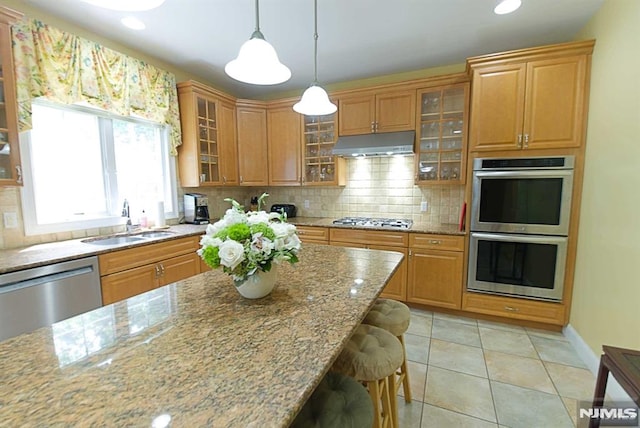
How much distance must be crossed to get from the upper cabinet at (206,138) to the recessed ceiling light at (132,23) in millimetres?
740

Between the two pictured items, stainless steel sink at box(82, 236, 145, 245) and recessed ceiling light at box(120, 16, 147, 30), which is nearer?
recessed ceiling light at box(120, 16, 147, 30)

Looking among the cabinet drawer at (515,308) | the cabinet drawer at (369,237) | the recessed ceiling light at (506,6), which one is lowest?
the cabinet drawer at (515,308)

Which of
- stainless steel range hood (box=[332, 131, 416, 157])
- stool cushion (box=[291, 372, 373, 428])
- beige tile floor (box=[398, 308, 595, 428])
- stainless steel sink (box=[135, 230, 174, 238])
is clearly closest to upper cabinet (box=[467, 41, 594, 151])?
stainless steel range hood (box=[332, 131, 416, 157])

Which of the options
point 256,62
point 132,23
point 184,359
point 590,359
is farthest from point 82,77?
point 590,359

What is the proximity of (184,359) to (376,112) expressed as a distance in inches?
122

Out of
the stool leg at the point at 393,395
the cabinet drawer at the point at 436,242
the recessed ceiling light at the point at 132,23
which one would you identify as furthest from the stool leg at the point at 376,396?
the recessed ceiling light at the point at 132,23

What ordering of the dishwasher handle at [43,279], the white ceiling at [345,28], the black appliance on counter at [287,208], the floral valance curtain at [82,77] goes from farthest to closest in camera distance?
the black appliance on counter at [287,208], the white ceiling at [345,28], the floral valance curtain at [82,77], the dishwasher handle at [43,279]

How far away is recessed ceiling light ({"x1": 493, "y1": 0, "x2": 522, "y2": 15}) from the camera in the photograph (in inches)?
81.7

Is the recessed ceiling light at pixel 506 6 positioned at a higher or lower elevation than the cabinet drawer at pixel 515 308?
higher

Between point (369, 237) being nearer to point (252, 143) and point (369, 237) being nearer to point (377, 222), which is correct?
point (377, 222)

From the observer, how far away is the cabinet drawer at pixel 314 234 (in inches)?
131

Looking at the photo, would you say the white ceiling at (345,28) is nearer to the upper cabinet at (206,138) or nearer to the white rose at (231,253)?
the upper cabinet at (206,138)

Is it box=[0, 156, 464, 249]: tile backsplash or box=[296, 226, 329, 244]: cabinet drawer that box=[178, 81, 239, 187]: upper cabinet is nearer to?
box=[0, 156, 464, 249]: tile backsplash

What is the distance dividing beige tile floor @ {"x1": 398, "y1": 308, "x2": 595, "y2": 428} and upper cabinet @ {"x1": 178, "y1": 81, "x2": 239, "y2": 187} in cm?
273
